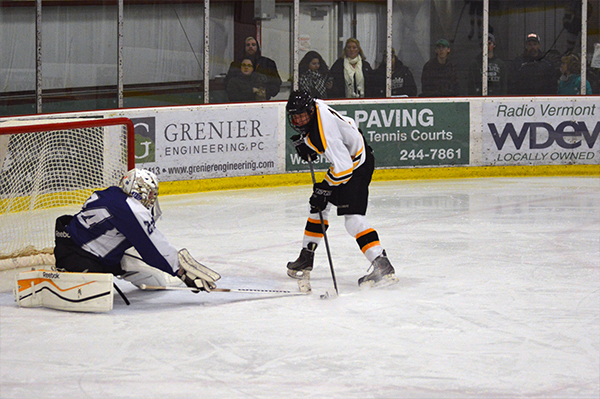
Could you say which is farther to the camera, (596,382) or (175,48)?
(175,48)

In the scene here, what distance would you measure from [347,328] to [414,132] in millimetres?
5706

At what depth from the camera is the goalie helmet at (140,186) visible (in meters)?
4.40

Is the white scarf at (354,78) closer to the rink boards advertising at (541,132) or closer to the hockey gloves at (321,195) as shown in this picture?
the rink boards advertising at (541,132)

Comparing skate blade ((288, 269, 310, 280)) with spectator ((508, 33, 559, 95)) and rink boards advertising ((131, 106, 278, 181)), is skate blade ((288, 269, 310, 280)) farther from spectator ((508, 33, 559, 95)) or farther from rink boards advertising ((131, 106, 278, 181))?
spectator ((508, 33, 559, 95))

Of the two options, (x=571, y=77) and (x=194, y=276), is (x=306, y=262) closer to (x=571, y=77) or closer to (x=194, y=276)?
(x=194, y=276)

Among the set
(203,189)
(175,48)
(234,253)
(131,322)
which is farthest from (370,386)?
(175,48)

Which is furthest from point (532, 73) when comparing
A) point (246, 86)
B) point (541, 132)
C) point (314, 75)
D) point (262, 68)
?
point (246, 86)

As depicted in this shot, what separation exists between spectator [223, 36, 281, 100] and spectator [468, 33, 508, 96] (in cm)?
219

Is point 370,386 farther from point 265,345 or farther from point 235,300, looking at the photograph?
point 235,300

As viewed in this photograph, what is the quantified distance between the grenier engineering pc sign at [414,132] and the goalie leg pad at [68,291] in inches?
207

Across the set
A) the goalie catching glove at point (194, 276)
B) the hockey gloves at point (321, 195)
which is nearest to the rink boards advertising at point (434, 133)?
the hockey gloves at point (321, 195)

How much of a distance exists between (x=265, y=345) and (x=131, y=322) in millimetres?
723

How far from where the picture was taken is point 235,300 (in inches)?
185

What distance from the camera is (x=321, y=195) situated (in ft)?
15.9
